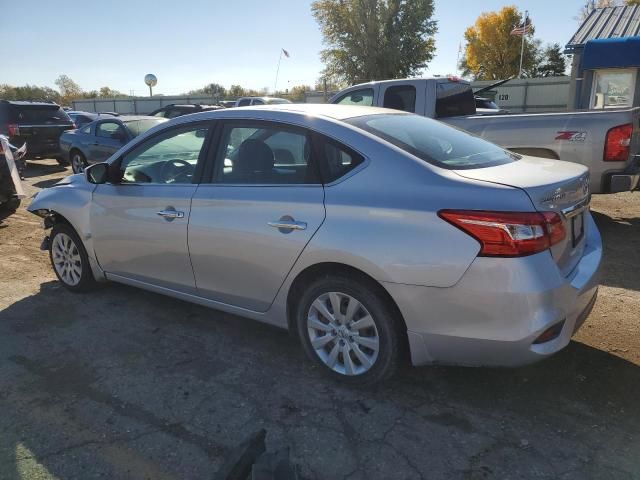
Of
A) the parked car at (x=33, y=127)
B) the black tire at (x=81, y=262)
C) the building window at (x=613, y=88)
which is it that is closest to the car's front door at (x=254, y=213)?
the black tire at (x=81, y=262)

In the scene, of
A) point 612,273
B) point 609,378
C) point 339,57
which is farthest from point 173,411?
point 339,57

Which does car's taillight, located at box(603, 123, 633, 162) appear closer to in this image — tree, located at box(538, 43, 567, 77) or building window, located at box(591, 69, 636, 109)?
building window, located at box(591, 69, 636, 109)

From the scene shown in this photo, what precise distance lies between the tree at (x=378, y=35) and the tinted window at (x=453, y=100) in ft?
103

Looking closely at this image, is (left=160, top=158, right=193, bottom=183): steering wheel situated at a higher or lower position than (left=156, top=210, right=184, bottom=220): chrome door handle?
higher

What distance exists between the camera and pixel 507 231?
7.96ft

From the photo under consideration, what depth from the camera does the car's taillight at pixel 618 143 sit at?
227 inches

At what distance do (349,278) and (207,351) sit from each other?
133cm

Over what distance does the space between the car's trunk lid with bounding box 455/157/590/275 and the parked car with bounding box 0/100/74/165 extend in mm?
13263

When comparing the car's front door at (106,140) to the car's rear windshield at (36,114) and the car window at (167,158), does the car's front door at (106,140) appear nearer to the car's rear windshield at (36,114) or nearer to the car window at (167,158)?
the car's rear windshield at (36,114)

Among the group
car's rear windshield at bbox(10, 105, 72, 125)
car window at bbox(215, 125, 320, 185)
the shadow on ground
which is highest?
car's rear windshield at bbox(10, 105, 72, 125)

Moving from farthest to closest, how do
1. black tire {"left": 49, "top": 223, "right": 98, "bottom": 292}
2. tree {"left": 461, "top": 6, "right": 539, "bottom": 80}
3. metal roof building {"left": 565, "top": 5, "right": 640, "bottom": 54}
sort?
tree {"left": 461, "top": 6, "right": 539, "bottom": 80}, metal roof building {"left": 565, "top": 5, "right": 640, "bottom": 54}, black tire {"left": 49, "top": 223, "right": 98, "bottom": 292}

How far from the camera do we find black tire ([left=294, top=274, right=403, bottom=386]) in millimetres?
2809

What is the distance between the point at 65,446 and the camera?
2.61 meters

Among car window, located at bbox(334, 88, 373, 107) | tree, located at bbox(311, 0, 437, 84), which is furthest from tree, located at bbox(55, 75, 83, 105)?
car window, located at bbox(334, 88, 373, 107)
